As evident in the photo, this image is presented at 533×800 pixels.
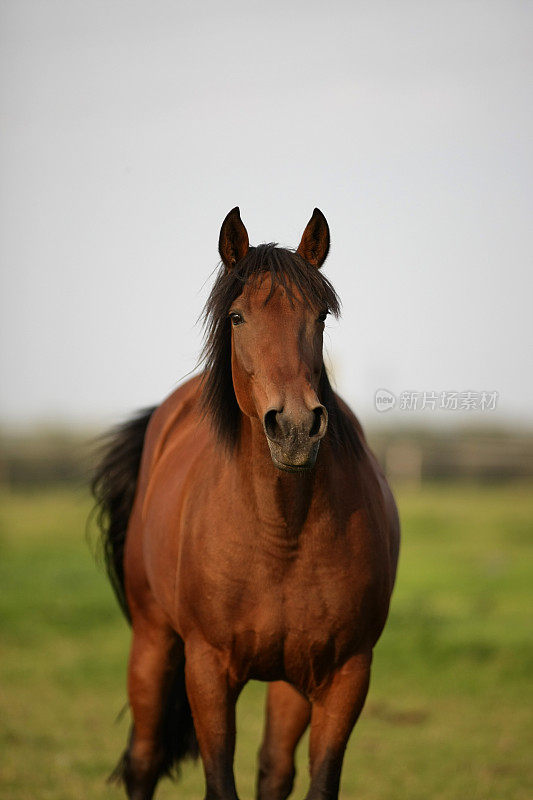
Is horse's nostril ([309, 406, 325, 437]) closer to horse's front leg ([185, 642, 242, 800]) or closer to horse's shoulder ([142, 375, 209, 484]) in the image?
horse's front leg ([185, 642, 242, 800])

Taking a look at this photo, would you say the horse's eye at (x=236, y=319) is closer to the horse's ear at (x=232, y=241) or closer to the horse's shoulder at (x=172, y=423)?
the horse's ear at (x=232, y=241)

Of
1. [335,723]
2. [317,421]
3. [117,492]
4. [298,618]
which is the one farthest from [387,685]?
[317,421]

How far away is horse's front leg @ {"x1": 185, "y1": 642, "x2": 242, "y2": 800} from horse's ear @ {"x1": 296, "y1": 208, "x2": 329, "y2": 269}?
1394 mm

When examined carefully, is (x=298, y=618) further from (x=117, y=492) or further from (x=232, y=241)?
(x=117, y=492)

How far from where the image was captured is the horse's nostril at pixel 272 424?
101 inches

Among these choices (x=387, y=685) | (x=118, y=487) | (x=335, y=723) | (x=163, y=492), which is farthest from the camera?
(x=387, y=685)

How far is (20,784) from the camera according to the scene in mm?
5105

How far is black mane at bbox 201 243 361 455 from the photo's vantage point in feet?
9.37

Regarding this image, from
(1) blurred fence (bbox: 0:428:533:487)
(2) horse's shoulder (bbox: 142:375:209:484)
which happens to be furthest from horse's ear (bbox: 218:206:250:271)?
(1) blurred fence (bbox: 0:428:533:487)

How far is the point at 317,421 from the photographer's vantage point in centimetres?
256

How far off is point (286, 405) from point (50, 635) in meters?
7.33

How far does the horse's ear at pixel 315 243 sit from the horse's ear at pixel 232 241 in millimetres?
191

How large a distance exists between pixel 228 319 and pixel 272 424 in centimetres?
56

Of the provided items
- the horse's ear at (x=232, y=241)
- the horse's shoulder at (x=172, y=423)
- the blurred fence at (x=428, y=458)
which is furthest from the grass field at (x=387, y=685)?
the blurred fence at (x=428, y=458)
